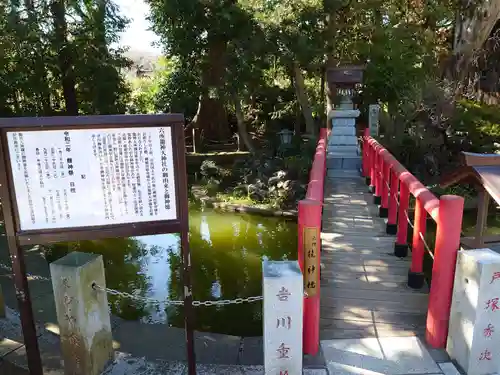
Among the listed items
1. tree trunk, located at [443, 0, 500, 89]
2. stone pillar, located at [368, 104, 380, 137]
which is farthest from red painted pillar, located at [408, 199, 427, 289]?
tree trunk, located at [443, 0, 500, 89]

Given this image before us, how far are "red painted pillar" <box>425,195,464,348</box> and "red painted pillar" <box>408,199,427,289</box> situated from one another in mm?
790

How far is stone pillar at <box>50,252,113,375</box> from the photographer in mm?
3160

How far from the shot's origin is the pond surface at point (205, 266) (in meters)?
5.33

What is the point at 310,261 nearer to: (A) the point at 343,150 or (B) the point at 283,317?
(B) the point at 283,317

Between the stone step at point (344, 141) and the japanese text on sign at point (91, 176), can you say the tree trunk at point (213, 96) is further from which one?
the japanese text on sign at point (91, 176)

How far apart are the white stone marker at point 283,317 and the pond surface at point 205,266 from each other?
192 centimetres

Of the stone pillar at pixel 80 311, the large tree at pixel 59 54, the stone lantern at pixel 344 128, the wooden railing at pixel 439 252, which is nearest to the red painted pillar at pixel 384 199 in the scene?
the wooden railing at pixel 439 252

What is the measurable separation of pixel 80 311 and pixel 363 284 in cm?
281

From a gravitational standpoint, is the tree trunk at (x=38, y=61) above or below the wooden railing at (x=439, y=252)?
above

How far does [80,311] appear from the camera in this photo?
3.18 m

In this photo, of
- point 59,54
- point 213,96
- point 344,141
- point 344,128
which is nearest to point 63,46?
point 59,54

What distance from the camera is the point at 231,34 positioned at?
11891 mm

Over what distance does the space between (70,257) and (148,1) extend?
11.8 metres

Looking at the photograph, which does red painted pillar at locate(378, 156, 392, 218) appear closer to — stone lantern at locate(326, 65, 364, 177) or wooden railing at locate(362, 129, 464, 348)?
wooden railing at locate(362, 129, 464, 348)
